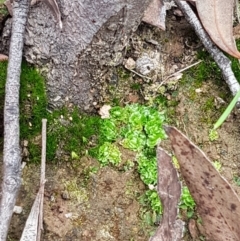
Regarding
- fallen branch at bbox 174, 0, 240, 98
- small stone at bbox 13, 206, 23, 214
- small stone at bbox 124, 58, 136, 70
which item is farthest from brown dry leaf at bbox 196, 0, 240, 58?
small stone at bbox 13, 206, 23, 214

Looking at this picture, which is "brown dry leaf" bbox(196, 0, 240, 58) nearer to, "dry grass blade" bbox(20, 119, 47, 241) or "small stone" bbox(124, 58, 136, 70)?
"small stone" bbox(124, 58, 136, 70)

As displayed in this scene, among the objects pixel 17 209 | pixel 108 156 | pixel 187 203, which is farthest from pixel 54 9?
pixel 187 203

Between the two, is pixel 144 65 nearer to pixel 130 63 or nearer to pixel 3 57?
pixel 130 63

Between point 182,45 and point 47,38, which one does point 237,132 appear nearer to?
point 182,45

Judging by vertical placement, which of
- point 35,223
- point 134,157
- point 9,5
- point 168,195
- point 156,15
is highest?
point 156,15

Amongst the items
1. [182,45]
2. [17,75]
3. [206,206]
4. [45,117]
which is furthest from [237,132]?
[17,75]
